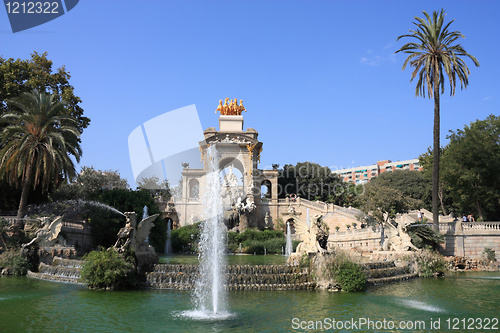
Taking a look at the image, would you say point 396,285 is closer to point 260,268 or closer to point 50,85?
point 260,268

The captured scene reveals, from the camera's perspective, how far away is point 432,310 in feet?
38.4

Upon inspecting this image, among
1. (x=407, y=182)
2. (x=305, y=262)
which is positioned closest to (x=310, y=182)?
(x=407, y=182)

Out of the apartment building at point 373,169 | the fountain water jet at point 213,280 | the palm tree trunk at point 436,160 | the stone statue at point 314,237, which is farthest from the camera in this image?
the apartment building at point 373,169

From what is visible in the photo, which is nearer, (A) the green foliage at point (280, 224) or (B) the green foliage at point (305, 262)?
(B) the green foliage at point (305, 262)

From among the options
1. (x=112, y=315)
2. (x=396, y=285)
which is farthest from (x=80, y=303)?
(x=396, y=285)

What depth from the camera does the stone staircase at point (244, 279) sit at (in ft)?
49.7

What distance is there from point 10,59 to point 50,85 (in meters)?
2.99

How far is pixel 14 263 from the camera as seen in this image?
1881 centimetres

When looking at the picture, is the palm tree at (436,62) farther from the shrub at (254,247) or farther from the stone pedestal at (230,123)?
the stone pedestal at (230,123)

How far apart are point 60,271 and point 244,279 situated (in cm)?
837

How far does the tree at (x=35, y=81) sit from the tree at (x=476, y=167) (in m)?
27.4

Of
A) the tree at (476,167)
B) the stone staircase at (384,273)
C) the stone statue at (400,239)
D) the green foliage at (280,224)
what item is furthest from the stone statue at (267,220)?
the stone staircase at (384,273)

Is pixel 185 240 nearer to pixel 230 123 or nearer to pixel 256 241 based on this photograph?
pixel 256 241

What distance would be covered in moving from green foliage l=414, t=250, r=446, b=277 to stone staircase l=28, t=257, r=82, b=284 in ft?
53.6
